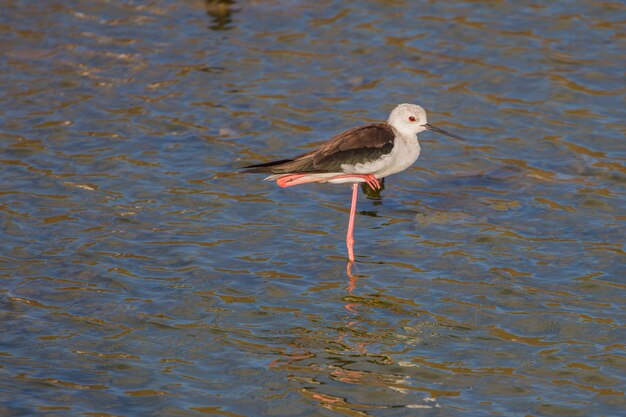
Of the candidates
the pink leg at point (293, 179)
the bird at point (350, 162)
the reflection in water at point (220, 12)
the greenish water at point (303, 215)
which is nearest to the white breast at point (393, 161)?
the bird at point (350, 162)

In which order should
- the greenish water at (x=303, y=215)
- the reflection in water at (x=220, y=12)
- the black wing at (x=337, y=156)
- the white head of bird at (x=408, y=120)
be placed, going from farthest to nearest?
the reflection in water at (x=220, y=12)
the white head of bird at (x=408, y=120)
the black wing at (x=337, y=156)
the greenish water at (x=303, y=215)

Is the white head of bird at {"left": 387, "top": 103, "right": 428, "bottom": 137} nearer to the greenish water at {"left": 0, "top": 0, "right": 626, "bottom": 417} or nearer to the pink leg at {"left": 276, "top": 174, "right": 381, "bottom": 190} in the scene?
the pink leg at {"left": 276, "top": 174, "right": 381, "bottom": 190}

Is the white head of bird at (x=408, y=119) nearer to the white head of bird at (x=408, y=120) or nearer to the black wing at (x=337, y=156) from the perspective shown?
the white head of bird at (x=408, y=120)

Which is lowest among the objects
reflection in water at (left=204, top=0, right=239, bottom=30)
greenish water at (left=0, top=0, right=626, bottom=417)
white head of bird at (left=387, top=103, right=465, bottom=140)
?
greenish water at (left=0, top=0, right=626, bottom=417)

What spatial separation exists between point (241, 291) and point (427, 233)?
229cm

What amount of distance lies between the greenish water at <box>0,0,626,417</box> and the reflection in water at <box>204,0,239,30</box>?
→ 0.06 m

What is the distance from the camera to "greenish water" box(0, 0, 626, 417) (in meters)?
8.34

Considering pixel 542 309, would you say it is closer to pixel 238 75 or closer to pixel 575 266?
pixel 575 266

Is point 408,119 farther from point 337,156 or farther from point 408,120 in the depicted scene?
point 337,156

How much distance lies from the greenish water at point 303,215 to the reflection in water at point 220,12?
6cm

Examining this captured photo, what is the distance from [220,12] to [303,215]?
22.4 feet

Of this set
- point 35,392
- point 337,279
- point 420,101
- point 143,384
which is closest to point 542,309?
point 337,279

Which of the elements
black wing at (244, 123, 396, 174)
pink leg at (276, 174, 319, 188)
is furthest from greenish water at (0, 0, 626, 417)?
black wing at (244, 123, 396, 174)

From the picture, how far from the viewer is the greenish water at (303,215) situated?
27.3 feet
